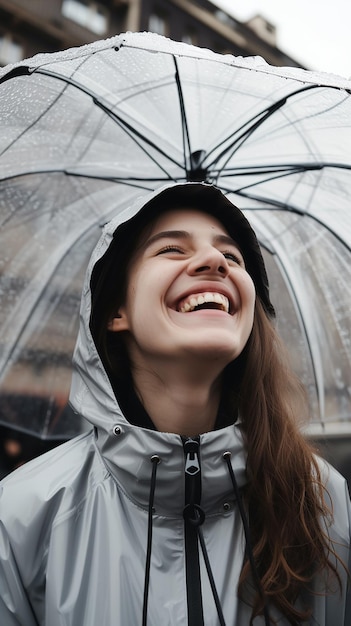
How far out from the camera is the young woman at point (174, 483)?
1232 mm

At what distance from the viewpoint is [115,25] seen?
16.8 m

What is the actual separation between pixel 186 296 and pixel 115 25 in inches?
737

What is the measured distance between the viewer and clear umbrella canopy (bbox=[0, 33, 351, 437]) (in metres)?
2.01

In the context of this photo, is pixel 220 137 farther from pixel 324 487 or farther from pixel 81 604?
pixel 81 604

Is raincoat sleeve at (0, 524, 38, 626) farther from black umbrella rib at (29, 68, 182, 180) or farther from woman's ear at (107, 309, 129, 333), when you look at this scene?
Answer: black umbrella rib at (29, 68, 182, 180)

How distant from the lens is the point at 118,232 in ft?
5.33

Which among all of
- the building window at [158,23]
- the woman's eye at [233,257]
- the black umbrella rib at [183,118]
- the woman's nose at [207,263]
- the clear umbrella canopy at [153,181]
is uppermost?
the building window at [158,23]

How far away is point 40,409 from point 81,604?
152 centimetres

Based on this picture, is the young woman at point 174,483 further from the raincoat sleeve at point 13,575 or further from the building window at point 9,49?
the building window at point 9,49

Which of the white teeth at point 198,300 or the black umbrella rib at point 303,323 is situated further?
the black umbrella rib at point 303,323

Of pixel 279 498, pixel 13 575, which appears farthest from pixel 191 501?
pixel 13 575

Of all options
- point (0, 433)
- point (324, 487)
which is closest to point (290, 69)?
point (324, 487)

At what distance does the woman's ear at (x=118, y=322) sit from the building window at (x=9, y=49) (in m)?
15.1

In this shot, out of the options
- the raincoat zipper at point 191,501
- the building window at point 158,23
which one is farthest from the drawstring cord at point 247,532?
the building window at point 158,23
